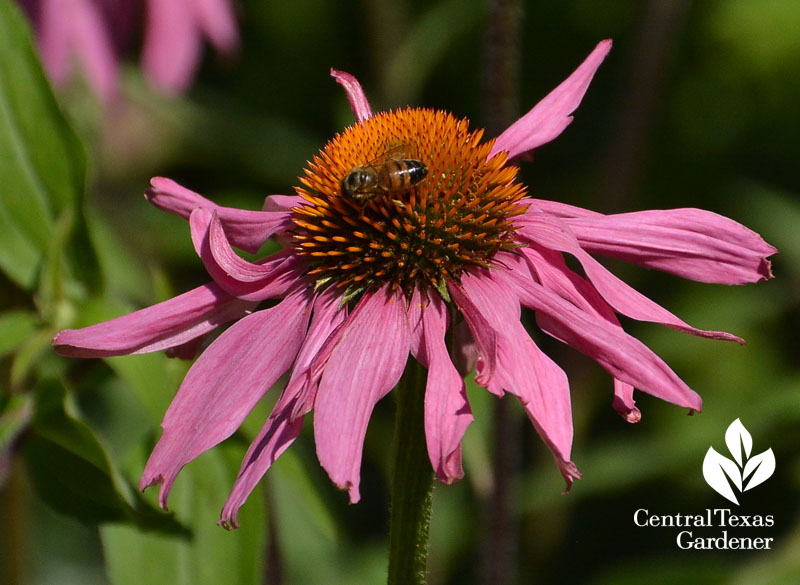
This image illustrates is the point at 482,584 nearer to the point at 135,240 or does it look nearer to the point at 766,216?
the point at 766,216

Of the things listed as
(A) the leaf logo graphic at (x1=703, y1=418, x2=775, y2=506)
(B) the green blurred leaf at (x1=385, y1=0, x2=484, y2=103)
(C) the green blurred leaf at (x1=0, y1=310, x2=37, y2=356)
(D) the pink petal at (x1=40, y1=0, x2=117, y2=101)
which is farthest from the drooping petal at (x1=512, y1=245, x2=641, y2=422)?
(D) the pink petal at (x1=40, y1=0, x2=117, y2=101)

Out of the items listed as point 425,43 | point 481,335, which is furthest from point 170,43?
point 481,335

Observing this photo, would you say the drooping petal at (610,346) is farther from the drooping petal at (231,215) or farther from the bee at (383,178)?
the drooping petal at (231,215)

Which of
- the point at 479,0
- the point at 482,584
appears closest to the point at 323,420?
the point at 482,584

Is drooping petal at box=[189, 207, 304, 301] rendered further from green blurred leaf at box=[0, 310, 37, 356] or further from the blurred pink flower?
the blurred pink flower

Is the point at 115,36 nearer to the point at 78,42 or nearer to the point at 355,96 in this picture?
the point at 78,42
